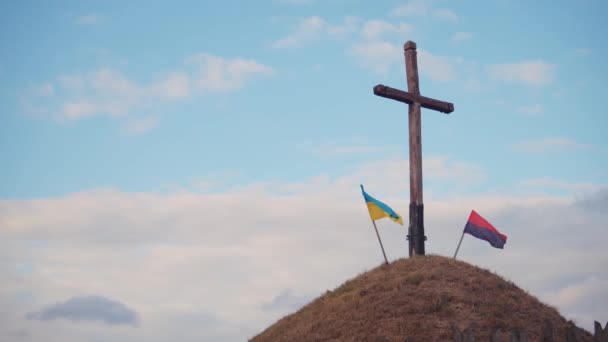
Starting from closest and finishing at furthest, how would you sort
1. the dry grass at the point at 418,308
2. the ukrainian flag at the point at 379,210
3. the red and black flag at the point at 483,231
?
the dry grass at the point at 418,308 → the ukrainian flag at the point at 379,210 → the red and black flag at the point at 483,231

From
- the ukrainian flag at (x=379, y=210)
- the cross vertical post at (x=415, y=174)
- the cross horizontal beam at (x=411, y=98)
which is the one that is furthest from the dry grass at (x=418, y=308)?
the cross horizontal beam at (x=411, y=98)

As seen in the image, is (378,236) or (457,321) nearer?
(457,321)

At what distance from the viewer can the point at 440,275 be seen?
73.8 ft

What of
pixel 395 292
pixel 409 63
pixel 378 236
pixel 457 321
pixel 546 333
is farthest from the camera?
pixel 409 63

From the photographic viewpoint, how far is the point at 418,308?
20.4 meters

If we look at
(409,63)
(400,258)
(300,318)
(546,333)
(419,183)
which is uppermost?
(409,63)

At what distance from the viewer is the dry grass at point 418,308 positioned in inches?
772

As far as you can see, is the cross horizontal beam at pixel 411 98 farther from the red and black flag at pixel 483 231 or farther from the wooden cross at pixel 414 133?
the red and black flag at pixel 483 231

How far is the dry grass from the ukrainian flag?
5.02 ft

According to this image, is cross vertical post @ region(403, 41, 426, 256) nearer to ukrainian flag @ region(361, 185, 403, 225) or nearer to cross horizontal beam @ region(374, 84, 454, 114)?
cross horizontal beam @ region(374, 84, 454, 114)

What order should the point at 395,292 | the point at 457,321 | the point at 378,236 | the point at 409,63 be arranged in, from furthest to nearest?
the point at 409,63, the point at 378,236, the point at 395,292, the point at 457,321

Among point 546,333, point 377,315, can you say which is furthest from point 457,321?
point 546,333

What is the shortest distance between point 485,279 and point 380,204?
161 inches

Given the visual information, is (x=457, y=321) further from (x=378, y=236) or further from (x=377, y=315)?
(x=378, y=236)
